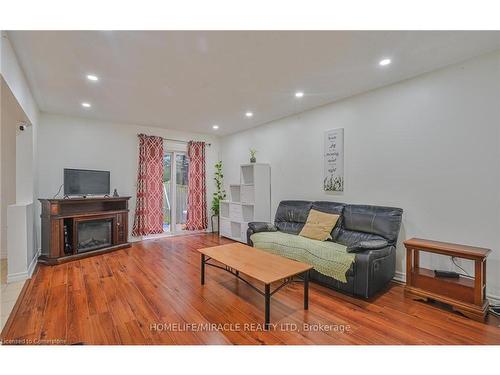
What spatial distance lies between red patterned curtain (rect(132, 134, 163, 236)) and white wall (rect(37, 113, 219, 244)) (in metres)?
0.15

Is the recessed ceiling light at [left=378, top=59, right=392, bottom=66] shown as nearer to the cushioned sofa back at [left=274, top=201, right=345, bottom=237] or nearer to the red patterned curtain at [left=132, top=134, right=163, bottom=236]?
the cushioned sofa back at [left=274, top=201, right=345, bottom=237]

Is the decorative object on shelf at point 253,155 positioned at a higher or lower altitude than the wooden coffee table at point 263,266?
higher

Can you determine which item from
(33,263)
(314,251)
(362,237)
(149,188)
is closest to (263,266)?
(314,251)

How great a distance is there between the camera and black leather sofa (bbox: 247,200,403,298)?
96.3 inches

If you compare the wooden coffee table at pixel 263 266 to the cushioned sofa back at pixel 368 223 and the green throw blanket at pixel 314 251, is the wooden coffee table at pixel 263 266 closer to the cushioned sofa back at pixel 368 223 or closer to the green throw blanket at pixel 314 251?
the green throw blanket at pixel 314 251

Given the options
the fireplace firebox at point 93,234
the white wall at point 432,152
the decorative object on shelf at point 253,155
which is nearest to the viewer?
the white wall at point 432,152

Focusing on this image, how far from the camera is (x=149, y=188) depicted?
512 cm

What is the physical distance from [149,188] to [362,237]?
4281 mm

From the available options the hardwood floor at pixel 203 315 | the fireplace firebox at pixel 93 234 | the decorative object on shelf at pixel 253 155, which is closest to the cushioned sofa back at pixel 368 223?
the hardwood floor at pixel 203 315

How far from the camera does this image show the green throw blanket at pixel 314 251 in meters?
2.58

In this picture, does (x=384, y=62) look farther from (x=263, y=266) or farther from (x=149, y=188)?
(x=149, y=188)

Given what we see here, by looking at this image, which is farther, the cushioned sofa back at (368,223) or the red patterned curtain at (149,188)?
the red patterned curtain at (149,188)

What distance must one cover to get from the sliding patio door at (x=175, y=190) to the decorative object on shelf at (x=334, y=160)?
348 cm
